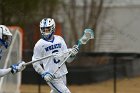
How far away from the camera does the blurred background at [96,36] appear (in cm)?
1644

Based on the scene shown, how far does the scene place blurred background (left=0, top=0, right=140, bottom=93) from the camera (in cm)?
1644

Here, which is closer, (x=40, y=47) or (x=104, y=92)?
(x=40, y=47)

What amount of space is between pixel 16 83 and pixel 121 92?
379 cm

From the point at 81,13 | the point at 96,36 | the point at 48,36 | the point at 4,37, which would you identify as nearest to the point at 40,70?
the point at 48,36

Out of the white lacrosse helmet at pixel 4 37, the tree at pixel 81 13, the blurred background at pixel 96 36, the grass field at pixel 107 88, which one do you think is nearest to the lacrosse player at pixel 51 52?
the white lacrosse helmet at pixel 4 37

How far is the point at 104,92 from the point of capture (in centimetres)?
1636

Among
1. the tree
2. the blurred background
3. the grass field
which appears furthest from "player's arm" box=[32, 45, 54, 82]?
the tree

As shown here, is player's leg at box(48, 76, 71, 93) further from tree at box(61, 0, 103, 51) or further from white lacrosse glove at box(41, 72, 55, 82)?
tree at box(61, 0, 103, 51)

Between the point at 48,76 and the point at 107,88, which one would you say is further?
the point at 107,88

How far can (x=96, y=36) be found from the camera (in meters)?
24.5

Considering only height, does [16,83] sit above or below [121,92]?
above

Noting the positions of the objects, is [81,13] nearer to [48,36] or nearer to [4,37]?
[48,36]

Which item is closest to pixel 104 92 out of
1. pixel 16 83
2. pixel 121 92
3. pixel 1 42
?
pixel 121 92

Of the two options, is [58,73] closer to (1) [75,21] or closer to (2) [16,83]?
(2) [16,83]
